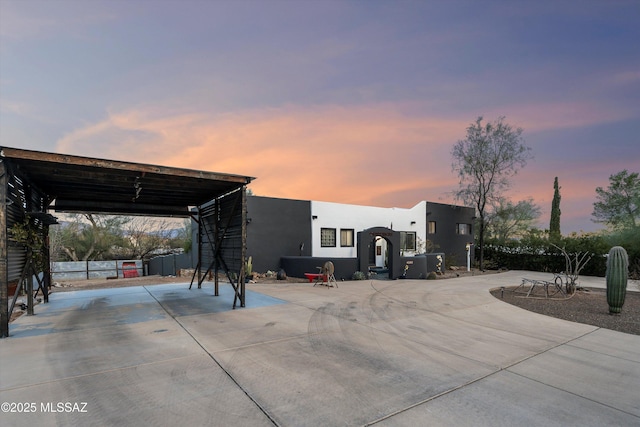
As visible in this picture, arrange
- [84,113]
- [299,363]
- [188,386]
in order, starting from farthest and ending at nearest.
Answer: [84,113] < [299,363] < [188,386]

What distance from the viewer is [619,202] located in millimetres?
23703

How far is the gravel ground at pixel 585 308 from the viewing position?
6.90 metres

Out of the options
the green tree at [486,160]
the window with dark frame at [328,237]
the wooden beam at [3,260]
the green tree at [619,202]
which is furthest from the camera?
the green tree at [619,202]

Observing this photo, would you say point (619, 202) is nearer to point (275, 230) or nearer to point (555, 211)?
point (555, 211)

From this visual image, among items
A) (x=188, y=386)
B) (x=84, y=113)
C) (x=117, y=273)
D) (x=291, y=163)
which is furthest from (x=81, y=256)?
(x=188, y=386)

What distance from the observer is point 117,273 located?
64.4ft

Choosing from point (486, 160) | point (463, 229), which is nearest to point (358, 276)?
point (463, 229)

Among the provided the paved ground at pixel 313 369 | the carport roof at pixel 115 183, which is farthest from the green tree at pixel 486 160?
the carport roof at pixel 115 183

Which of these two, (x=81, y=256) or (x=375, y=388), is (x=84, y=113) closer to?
(x=375, y=388)

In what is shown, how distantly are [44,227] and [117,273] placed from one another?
1205 centimetres

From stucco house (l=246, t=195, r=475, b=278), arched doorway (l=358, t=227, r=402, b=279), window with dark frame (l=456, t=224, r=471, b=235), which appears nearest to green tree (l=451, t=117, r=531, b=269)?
window with dark frame (l=456, t=224, r=471, b=235)

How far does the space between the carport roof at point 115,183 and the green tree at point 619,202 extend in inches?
1145

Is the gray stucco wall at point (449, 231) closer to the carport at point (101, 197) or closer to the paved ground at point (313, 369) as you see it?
the paved ground at point (313, 369)

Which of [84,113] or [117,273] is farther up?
[84,113]
